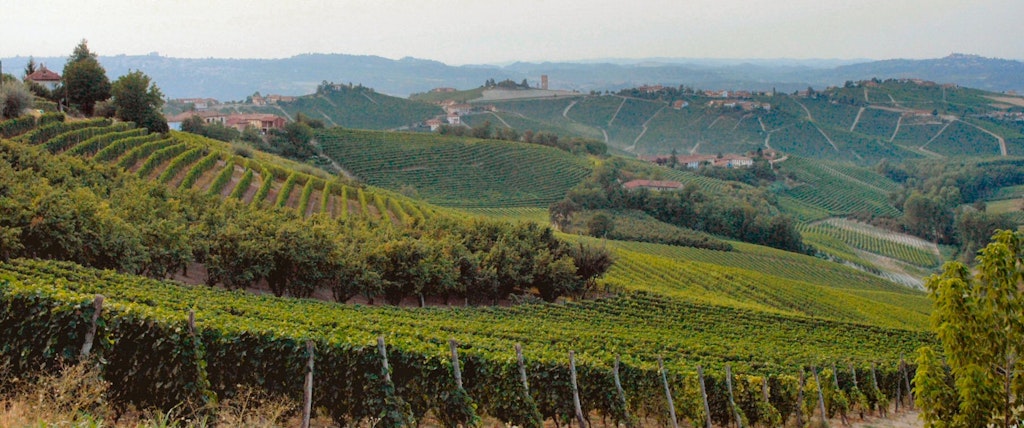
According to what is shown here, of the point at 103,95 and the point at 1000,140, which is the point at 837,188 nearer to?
the point at 1000,140

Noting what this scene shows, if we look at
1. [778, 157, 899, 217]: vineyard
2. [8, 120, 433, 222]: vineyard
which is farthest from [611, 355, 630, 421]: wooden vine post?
[778, 157, 899, 217]: vineyard

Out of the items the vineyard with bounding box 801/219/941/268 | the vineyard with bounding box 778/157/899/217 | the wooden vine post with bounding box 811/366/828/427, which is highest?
the wooden vine post with bounding box 811/366/828/427

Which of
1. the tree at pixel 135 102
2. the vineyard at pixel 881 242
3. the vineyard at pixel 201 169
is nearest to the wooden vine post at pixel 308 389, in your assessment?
the vineyard at pixel 201 169

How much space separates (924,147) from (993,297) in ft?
615

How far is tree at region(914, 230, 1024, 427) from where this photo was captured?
8141 mm

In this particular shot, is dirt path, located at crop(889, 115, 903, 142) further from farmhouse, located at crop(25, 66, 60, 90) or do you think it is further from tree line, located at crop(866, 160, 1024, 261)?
farmhouse, located at crop(25, 66, 60, 90)

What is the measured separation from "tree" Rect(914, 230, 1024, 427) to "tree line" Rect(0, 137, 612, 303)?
18655 millimetres

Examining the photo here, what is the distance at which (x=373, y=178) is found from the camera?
262ft

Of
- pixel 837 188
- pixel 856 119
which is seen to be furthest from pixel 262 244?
pixel 856 119

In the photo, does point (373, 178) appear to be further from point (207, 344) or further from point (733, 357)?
point (207, 344)

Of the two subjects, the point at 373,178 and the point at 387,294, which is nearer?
the point at 387,294

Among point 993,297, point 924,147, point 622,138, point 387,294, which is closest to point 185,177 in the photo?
point 387,294

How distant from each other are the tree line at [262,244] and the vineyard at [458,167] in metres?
44.1

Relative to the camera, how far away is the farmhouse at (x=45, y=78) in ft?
169
